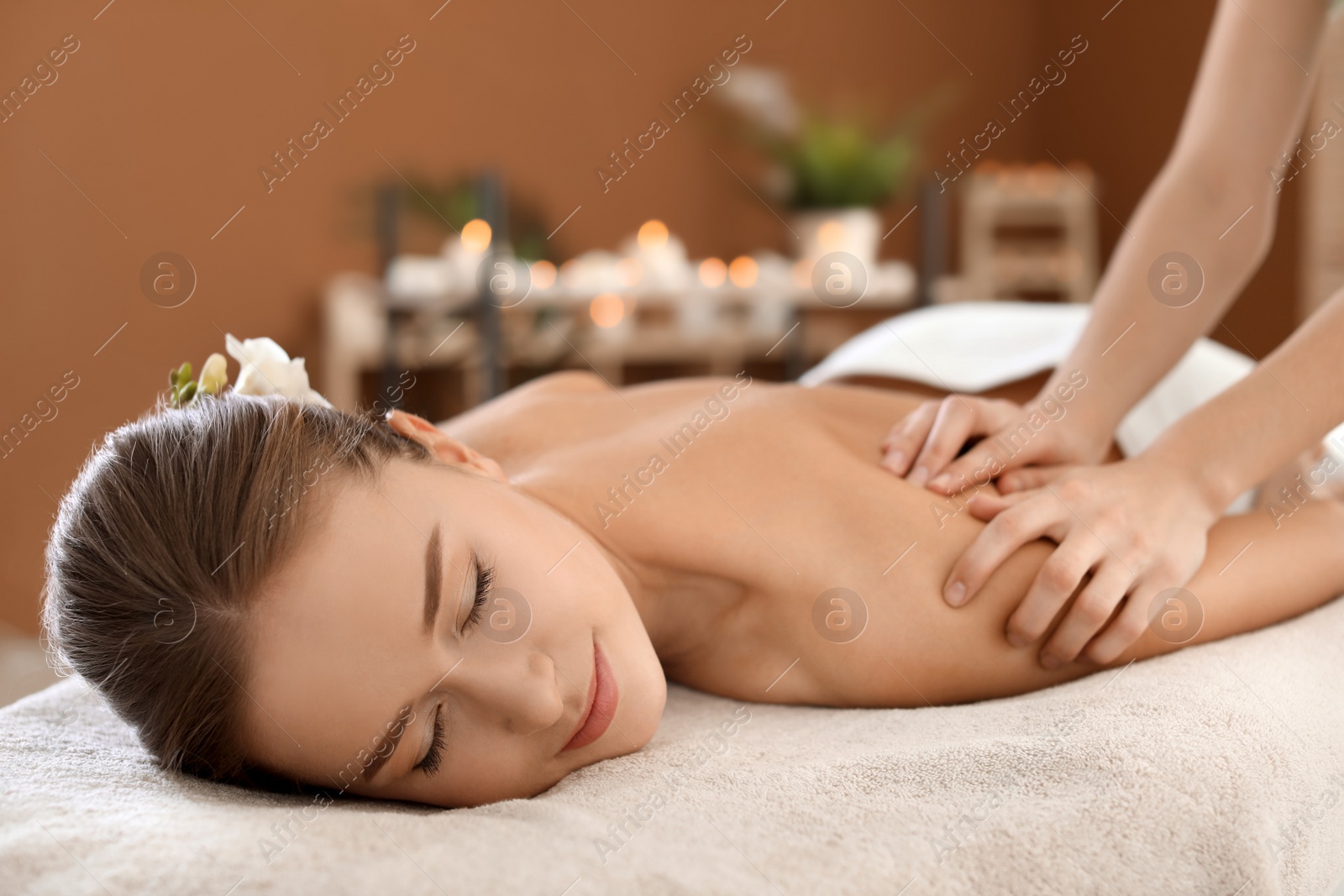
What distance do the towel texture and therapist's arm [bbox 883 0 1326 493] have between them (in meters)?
0.36

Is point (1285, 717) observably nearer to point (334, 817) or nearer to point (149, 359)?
point (334, 817)

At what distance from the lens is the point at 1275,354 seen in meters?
1.04

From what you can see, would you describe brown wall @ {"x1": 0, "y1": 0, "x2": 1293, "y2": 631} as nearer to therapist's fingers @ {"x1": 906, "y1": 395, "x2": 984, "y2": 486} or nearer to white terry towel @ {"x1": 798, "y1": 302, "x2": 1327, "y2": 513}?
white terry towel @ {"x1": 798, "y1": 302, "x2": 1327, "y2": 513}

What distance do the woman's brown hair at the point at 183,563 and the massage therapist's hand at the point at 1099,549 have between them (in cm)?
58

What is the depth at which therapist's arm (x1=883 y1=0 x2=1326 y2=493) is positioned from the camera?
121 centimetres

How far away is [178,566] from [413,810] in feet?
0.87

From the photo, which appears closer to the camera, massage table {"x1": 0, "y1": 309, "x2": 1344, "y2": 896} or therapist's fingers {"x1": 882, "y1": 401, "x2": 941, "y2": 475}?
massage table {"x1": 0, "y1": 309, "x2": 1344, "y2": 896}

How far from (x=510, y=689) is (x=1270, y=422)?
760mm

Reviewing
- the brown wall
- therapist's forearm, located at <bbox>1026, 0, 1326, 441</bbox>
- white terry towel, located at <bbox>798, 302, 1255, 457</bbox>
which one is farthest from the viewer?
the brown wall

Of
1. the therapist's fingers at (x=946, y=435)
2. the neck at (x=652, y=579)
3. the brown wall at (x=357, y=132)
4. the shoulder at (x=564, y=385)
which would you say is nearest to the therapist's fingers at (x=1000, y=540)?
the therapist's fingers at (x=946, y=435)

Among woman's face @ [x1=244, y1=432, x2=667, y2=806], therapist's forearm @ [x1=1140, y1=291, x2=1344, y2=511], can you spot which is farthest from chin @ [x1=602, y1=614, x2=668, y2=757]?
therapist's forearm @ [x1=1140, y1=291, x2=1344, y2=511]

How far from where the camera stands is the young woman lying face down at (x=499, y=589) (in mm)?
797

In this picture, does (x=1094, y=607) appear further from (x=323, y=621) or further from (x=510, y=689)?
(x=323, y=621)

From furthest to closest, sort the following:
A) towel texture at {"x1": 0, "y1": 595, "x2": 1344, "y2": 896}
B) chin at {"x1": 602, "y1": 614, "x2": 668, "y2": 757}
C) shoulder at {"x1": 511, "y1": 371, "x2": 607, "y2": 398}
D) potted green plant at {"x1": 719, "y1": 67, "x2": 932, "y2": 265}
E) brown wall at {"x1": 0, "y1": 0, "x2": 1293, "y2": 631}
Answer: potted green plant at {"x1": 719, "y1": 67, "x2": 932, "y2": 265}, brown wall at {"x1": 0, "y1": 0, "x2": 1293, "y2": 631}, shoulder at {"x1": 511, "y1": 371, "x2": 607, "y2": 398}, chin at {"x1": 602, "y1": 614, "x2": 668, "y2": 757}, towel texture at {"x1": 0, "y1": 595, "x2": 1344, "y2": 896}
